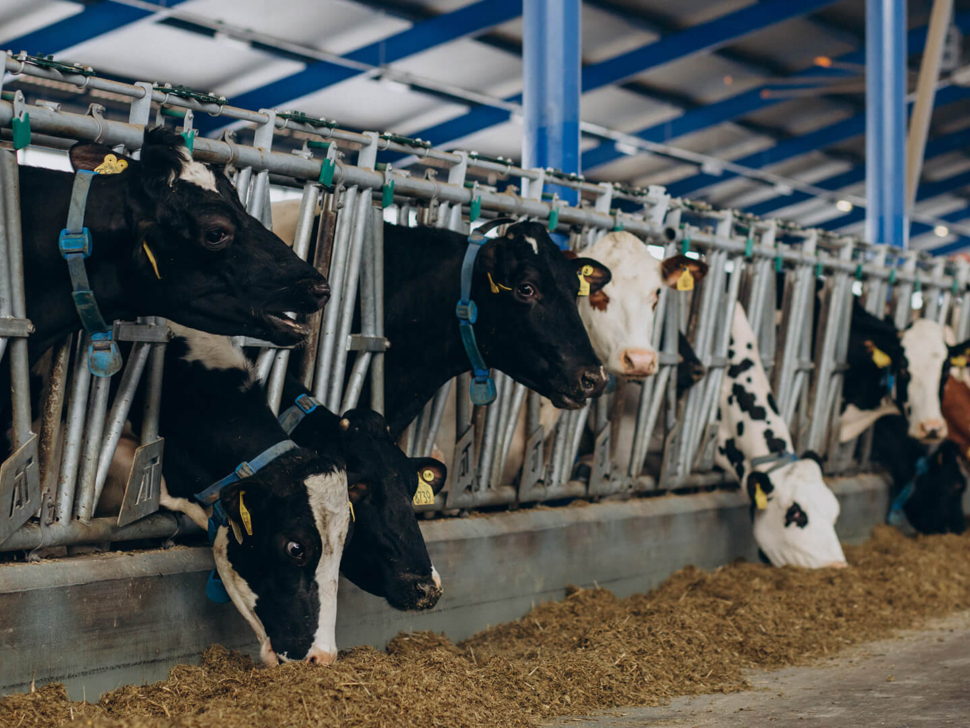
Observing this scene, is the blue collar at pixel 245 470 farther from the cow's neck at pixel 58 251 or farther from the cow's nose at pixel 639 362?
the cow's nose at pixel 639 362

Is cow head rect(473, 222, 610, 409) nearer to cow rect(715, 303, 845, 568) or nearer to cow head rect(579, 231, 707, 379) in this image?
cow head rect(579, 231, 707, 379)

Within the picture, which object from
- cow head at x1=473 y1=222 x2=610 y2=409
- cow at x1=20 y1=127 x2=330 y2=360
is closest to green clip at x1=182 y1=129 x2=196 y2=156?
cow at x1=20 y1=127 x2=330 y2=360

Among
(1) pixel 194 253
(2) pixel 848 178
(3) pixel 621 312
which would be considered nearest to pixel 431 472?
(1) pixel 194 253

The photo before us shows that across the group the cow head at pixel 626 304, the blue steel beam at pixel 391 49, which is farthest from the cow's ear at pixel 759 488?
the blue steel beam at pixel 391 49

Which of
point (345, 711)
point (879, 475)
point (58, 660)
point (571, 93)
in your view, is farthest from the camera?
point (879, 475)

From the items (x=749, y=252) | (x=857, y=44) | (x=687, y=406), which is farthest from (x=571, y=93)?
(x=857, y=44)

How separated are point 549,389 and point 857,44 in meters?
15.0

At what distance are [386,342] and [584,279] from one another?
0.83m

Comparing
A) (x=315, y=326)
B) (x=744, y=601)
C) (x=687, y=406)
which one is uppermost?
(x=315, y=326)

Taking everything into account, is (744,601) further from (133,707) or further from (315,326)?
(133,707)

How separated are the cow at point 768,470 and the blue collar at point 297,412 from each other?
9.05 feet

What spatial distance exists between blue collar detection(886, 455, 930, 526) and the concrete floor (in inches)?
115

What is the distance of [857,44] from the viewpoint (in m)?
16.8

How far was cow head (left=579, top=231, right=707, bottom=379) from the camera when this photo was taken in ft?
14.4
